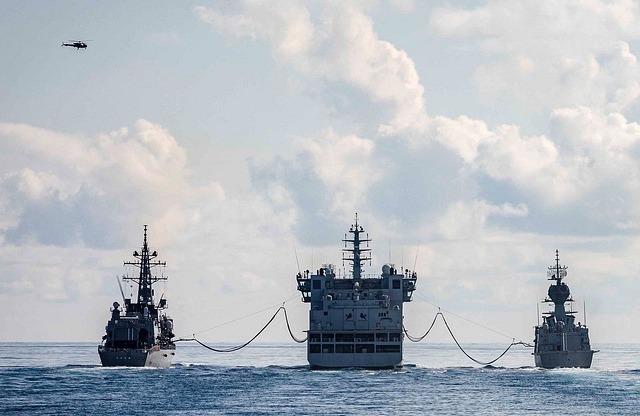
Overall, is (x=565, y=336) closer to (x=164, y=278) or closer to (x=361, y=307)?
(x=361, y=307)

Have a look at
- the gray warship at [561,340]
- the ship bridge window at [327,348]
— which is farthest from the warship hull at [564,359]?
the ship bridge window at [327,348]

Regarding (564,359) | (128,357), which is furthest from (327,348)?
(564,359)

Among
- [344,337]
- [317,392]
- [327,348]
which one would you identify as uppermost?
[344,337]

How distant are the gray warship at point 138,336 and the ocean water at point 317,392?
215 centimetres

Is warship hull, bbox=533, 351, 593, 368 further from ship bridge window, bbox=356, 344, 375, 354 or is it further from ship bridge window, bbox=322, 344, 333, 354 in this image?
ship bridge window, bbox=322, 344, 333, 354

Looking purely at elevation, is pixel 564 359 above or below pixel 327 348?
below

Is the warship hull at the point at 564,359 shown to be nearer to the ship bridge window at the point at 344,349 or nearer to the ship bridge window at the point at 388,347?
the ship bridge window at the point at 388,347

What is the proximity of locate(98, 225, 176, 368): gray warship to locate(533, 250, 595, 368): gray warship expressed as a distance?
44.0 meters

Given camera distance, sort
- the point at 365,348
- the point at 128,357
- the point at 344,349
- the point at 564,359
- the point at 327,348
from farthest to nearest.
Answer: the point at 564,359 → the point at 128,357 → the point at 327,348 → the point at 344,349 → the point at 365,348

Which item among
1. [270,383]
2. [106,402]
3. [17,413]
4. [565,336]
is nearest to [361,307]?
[270,383]

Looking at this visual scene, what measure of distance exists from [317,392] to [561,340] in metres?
45.2

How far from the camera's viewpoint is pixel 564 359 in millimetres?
132125

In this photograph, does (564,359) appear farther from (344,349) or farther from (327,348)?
(327,348)

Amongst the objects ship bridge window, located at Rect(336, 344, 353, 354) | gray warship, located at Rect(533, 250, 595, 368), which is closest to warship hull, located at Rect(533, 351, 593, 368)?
gray warship, located at Rect(533, 250, 595, 368)
